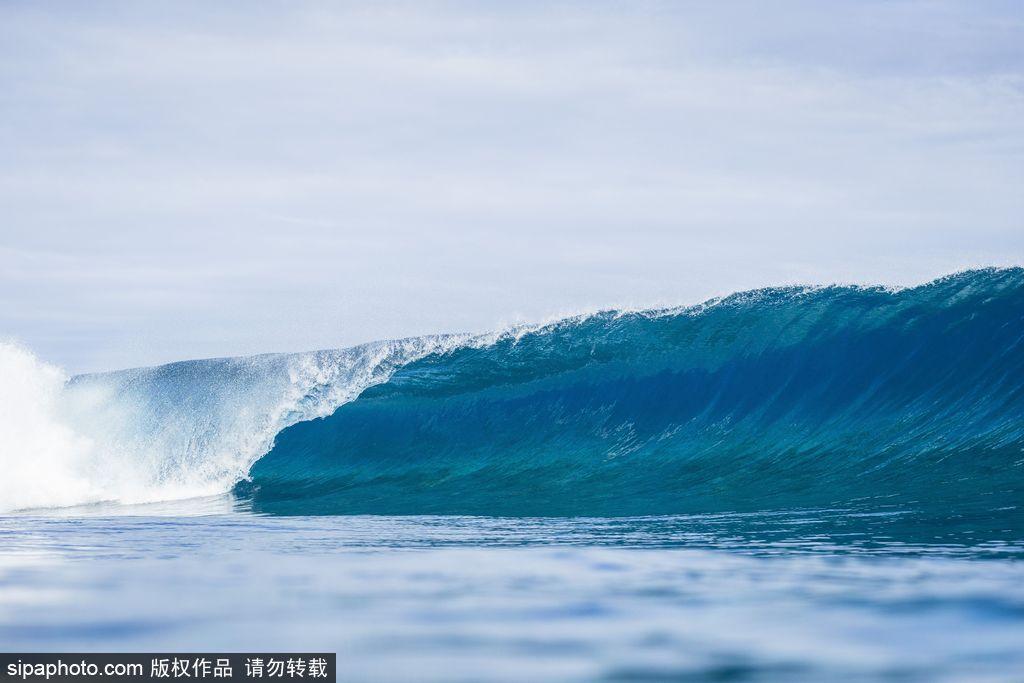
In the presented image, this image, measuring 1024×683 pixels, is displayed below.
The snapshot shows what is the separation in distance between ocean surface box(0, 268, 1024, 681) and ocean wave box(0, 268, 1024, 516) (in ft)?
0.16

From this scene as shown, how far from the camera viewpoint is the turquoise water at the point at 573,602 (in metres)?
3.31

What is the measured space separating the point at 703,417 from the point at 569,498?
11.2 feet

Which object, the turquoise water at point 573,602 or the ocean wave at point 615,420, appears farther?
the ocean wave at point 615,420

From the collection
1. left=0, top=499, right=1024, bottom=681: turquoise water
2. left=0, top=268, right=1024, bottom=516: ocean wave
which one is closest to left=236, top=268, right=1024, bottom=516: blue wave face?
left=0, top=268, right=1024, bottom=516: ocean wave

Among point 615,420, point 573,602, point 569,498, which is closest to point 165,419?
point 615,420

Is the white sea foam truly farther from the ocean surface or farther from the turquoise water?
the turquoise water

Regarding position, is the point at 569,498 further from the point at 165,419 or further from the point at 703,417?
the point at 165,419

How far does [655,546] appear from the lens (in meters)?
6.19

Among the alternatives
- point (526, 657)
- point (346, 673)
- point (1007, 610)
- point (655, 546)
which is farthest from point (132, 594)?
point (1007, 610)

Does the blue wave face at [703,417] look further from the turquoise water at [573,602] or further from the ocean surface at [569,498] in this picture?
the turquoise water at [573,602]

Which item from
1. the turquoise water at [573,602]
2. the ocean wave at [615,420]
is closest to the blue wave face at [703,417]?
the ocean wave at [615,420]

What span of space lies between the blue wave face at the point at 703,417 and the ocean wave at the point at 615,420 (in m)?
0.03

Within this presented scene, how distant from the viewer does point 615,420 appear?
46.9ft

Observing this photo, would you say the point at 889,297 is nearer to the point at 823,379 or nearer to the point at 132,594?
the point at 823,379
